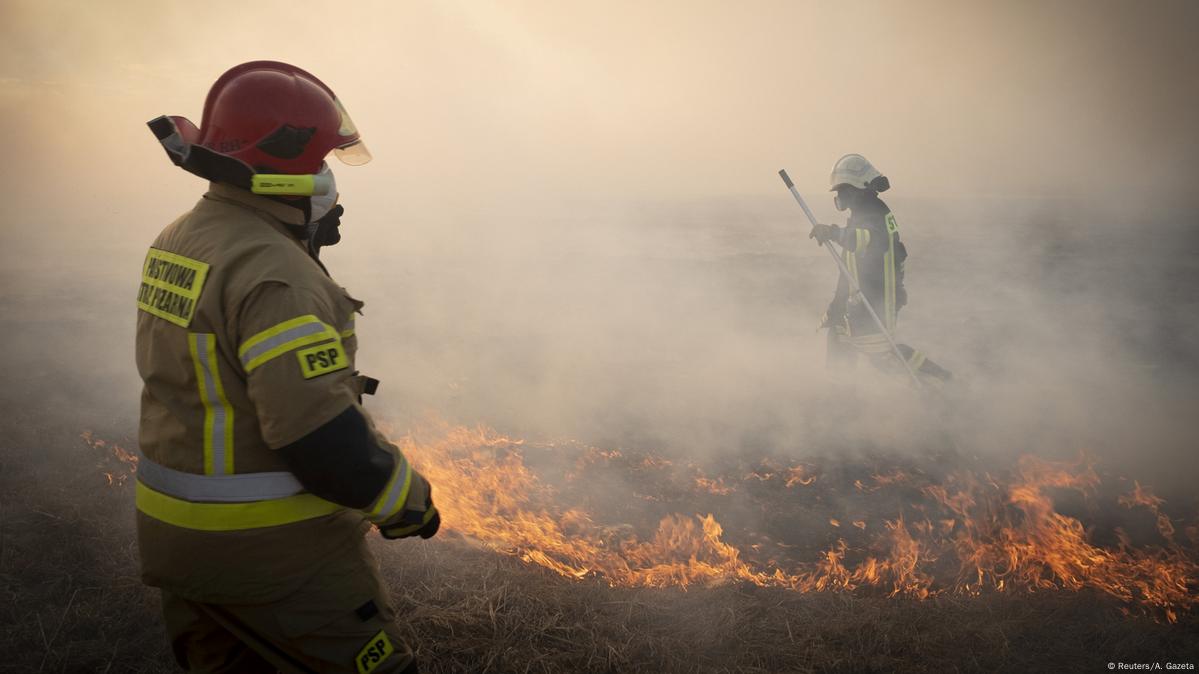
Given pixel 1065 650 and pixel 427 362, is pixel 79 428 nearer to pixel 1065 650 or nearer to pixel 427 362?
pixel 427 362

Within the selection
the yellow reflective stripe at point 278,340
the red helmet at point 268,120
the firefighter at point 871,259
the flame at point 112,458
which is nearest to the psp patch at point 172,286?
the yellow reflective stripe at point 278,340

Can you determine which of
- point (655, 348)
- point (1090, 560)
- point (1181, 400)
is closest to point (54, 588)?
point (1090, 560)

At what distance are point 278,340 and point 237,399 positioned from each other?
0.72 ft

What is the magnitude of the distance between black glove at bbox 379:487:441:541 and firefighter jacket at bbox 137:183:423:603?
0.09 m

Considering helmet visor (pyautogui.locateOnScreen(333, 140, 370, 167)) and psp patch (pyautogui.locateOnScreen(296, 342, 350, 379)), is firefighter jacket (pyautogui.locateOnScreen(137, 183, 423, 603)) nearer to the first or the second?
psp patch (pyautogui.locateOnScreen(296, 342, 350, 379))

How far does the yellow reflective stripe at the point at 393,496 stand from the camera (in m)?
1.61

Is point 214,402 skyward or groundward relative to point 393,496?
skyward

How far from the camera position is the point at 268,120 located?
170 cm

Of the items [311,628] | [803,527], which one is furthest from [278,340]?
[803,527]

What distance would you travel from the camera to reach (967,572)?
385 centimetres

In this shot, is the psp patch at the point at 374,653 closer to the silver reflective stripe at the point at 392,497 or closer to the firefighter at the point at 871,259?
the silver reflective stripe at the point at 392,497

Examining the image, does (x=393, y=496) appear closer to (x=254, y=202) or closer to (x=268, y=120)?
(x=254, y=202)

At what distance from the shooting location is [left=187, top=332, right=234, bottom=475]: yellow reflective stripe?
4.94ft

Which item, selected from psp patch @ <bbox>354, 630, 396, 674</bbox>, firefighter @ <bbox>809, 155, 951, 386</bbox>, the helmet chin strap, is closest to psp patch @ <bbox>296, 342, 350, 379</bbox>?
the helmet chin strap
